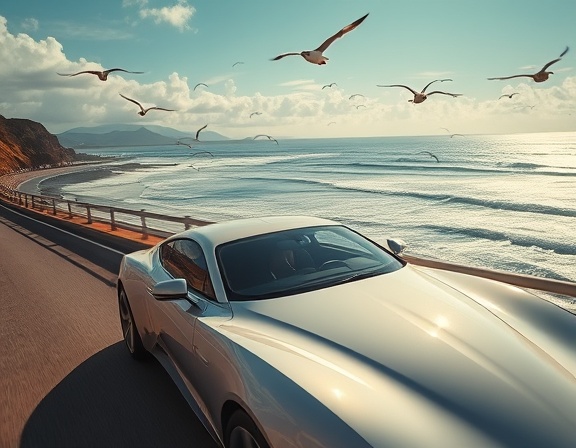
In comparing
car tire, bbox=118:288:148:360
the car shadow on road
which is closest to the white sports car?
the car shadow on road

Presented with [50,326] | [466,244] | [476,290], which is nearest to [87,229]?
[50,326]

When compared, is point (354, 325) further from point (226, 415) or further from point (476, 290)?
point (476, 290)

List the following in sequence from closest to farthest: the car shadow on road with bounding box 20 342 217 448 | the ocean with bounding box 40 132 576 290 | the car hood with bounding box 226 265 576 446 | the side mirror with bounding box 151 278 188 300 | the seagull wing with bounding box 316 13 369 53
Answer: the car hood with bounding box 226 265 576 446 → the side mirror with bounding box 151 278 188 300 → the car shadow on road with bounding box 20 342 217 448 → the seagull wing with bounding box 316 13 369 53 → the ocean with bounding box 40 132 576 290

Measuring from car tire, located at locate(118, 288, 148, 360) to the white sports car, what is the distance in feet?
1.61

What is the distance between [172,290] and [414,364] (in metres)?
1.69

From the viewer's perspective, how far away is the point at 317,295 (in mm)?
3135

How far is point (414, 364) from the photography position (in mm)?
2285

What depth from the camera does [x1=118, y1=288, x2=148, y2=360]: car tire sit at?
4.80 metres

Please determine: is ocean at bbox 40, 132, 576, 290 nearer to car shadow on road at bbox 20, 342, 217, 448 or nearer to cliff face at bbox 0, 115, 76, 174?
car shadow on road at bbox 20, 342, 217, 448

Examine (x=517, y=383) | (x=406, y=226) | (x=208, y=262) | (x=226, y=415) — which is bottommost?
(x=406, y=226)

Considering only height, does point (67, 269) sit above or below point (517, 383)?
below

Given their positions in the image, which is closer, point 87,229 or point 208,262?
point 208,262

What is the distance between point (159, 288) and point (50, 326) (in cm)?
384

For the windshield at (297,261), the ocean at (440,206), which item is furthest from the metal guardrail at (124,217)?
the windshield at (297,261)
